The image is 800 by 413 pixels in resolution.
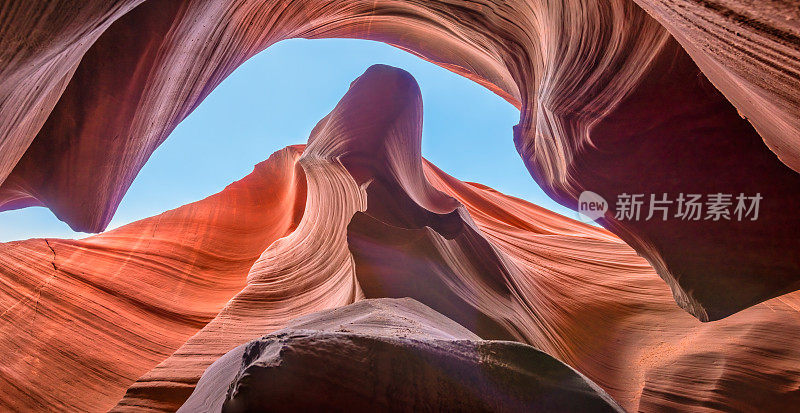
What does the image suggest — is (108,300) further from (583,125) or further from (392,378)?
(583,125)

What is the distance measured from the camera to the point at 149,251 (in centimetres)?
588

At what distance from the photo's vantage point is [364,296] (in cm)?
319

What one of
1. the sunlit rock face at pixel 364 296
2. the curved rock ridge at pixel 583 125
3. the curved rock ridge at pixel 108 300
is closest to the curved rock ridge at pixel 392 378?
the sunlit rock face at pixel 364 296

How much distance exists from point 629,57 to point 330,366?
2.66 m

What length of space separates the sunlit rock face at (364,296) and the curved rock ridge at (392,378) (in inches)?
12.7

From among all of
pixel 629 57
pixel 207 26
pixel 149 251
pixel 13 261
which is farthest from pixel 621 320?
pixel 13 261

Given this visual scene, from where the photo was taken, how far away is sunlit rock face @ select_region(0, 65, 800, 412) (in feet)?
11.2

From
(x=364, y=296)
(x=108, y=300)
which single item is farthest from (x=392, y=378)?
(x=108, y=300)

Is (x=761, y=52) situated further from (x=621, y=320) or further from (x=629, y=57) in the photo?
(x=621, y=320)

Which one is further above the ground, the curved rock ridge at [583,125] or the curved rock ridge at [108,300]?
the curved rock ridge at [583,125]

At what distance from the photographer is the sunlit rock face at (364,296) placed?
3.41 m

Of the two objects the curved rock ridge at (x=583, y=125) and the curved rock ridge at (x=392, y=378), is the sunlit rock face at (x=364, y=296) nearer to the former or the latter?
the curved rock ridge at (x=392, y=378)

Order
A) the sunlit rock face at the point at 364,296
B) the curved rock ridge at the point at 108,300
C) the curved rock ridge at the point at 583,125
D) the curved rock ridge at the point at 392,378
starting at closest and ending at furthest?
the curved rock ridge at the point at 392,378 < the curved rock ridge at the point at 583,125 < the sunlit rock face at the point at 364,296 < the curved rock ridge at the point at 108,300

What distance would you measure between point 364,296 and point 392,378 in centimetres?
196
